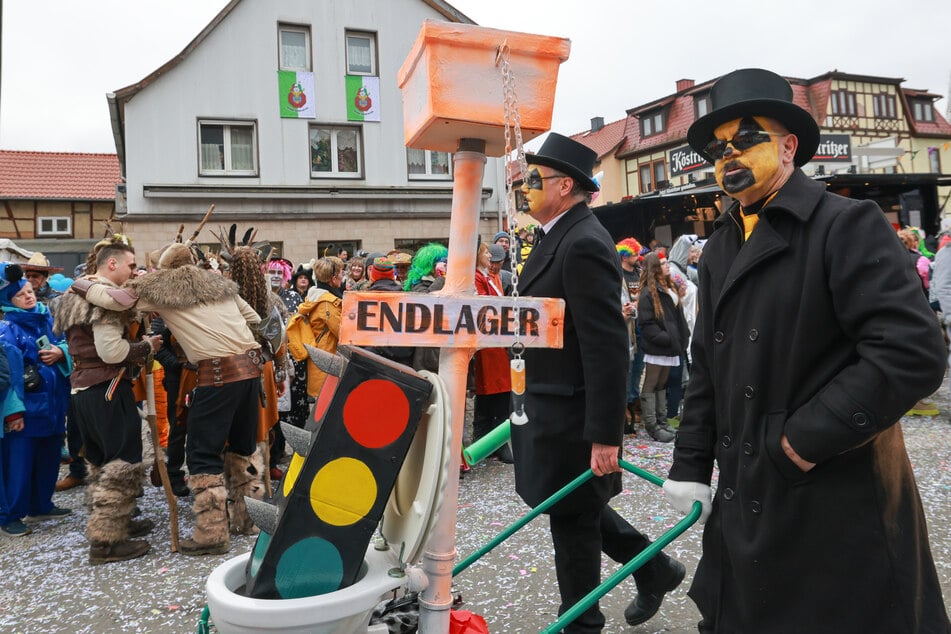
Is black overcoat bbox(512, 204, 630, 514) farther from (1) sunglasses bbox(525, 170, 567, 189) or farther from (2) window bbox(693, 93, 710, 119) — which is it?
(2) window bbox(693, 93, 710, 119)

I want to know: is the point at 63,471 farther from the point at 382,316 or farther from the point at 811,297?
the point at 811,297

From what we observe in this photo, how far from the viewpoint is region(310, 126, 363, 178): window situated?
60.4 ft

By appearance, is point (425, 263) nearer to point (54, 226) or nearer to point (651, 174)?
point (54, 226)

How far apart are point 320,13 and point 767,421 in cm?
1916

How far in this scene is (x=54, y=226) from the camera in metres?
28.8

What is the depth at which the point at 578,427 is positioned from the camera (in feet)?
9.02

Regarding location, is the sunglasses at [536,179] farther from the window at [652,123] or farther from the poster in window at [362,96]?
the window at [652,123]

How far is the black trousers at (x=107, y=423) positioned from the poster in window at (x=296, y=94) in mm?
14882

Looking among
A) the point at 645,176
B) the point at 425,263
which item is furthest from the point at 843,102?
the point at 425,263

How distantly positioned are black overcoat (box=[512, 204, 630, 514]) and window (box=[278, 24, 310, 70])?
17360mm

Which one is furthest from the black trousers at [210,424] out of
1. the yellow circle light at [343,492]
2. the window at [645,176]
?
the window at [645,176]

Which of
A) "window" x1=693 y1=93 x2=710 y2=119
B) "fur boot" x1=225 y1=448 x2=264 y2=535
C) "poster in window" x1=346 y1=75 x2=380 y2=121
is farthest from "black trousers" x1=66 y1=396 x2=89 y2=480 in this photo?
"window" x1=693 y1=93 x2=710 y2=119

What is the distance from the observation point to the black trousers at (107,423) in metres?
4.31

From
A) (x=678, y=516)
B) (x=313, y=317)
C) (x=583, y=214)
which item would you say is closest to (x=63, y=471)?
(x=313, y=317)
